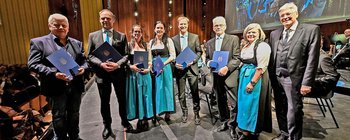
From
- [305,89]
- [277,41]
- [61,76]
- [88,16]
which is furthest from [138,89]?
[88,16]

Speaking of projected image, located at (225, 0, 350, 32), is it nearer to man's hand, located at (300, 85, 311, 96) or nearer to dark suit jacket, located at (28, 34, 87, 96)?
man's hand, located at (300, 85, 311, 96)

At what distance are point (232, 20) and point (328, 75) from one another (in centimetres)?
563

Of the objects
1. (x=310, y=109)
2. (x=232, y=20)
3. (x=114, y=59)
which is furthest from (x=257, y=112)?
(x=232, y=20)

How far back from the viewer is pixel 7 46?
5.51 metres

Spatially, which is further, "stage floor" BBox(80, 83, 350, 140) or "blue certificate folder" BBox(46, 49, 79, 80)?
"stage floor" BBox(80, 83, 350, 140)

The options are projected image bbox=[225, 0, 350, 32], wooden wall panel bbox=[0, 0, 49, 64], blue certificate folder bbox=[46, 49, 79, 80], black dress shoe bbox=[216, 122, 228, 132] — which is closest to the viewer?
blue certificate folder bbox=[46, 49, 79, 80]

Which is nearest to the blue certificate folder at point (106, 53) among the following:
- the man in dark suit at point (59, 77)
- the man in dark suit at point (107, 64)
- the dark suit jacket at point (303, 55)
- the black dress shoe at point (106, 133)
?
the man in dark suit at point (107, 64)

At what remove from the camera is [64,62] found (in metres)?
1.57

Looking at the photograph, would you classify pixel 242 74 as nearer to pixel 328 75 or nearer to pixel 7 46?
pixel 328 75

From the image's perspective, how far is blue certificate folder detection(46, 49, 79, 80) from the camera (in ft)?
5.00

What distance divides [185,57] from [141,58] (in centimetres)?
52

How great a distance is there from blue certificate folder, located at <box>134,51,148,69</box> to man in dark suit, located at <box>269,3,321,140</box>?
4.30 feet

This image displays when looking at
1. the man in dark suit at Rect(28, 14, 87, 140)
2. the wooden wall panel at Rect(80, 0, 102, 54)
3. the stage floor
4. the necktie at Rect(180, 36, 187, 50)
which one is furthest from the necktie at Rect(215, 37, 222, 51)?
the wooden wall panel at Rect(80, 0, 102, 54)

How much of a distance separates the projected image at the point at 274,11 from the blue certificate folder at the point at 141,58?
133 inches
